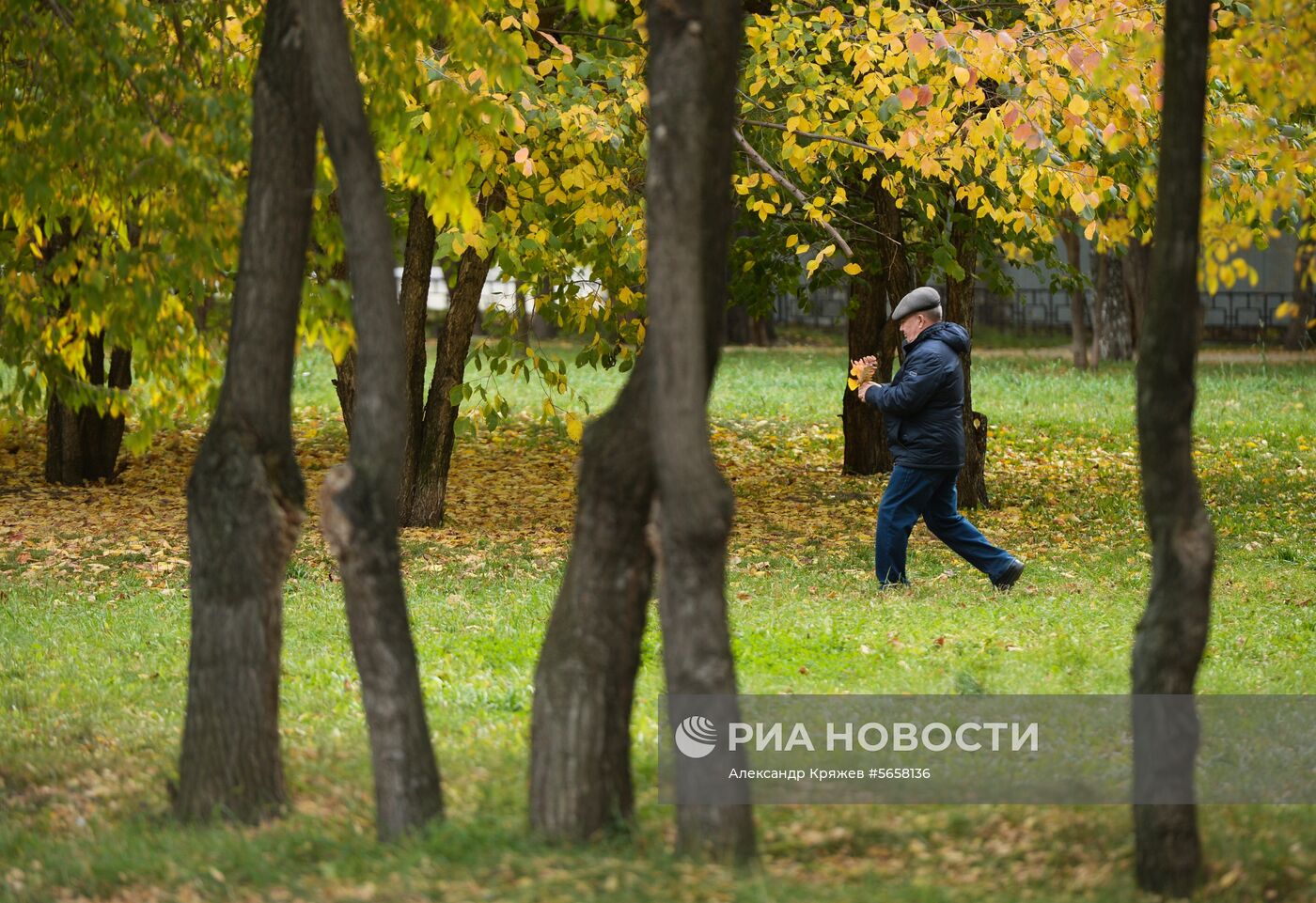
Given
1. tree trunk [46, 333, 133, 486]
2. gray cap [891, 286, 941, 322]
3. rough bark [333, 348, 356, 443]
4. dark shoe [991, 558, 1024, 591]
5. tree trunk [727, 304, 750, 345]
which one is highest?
tree trunk [727, 304, 750, 345]

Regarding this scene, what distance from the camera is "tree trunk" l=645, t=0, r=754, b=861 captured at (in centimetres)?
429

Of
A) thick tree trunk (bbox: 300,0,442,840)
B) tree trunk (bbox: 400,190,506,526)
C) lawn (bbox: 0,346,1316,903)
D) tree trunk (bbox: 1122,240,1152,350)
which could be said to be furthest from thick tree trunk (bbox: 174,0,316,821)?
tree trunk (bbox: 1122,240,1152,350)

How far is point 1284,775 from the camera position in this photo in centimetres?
568

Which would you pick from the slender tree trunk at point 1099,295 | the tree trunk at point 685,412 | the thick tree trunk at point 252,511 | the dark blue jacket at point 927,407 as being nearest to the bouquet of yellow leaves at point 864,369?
the dark blue jacket at point 927,407

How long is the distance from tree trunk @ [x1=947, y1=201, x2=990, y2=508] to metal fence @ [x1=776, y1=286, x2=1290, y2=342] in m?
23.9

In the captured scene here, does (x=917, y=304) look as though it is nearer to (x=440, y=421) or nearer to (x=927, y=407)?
(x=927, y=407)

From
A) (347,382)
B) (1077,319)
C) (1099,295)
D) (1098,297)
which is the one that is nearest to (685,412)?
(347,382)

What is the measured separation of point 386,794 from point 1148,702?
8.01ft

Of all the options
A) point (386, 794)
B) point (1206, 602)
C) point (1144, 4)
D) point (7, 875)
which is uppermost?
point (1144, 4)

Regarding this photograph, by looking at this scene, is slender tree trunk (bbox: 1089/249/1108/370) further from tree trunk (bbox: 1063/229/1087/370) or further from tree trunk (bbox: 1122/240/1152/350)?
tree trunk (bbox: 1122/240/1152/350)

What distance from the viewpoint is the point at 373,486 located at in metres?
4.76

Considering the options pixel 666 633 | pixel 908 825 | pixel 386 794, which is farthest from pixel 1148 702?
pixel 386 794

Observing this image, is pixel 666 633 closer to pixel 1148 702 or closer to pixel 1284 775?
pixel 1148 702

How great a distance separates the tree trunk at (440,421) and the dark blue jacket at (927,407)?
14.2ft
